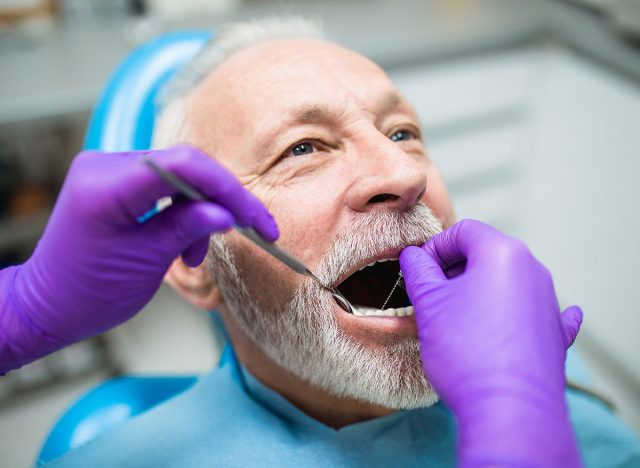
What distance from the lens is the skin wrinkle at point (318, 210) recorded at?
0.81 metres

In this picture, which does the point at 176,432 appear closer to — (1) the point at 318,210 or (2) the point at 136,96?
(1) the point at 318,210

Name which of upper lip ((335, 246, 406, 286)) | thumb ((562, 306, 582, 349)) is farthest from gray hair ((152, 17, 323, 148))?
thumb ((562, 306, 582, 349))

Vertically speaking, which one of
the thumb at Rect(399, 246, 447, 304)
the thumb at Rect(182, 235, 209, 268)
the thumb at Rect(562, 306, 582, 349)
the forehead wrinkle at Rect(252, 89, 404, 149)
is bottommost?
the thumb at Rect(562, 306, 582, 349)

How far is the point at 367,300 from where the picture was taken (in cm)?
100

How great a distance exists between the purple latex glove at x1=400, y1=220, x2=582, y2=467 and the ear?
14.9 inches

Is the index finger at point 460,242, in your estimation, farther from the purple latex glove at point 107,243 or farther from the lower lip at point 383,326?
the purple latex glove at point 107,243

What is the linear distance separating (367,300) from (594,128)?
1.24 metres

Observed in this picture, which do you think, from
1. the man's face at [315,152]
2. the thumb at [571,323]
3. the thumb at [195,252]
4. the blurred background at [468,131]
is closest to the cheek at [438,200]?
the man's face at [315,152]

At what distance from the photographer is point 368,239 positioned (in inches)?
31.4

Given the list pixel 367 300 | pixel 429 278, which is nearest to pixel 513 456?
pixel 429 278

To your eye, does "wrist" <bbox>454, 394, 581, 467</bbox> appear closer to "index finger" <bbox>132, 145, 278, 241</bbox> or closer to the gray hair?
"index finger" <bbox>132, 145, 278, 241</bbox>

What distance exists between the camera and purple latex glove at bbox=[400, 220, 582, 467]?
56cm

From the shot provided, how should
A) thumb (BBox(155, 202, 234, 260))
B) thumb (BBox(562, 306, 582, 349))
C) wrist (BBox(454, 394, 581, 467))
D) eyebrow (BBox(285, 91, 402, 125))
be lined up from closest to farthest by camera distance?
1. wrist (BBox(454, 394, 581, 467))
2. thumb (BBox(155, 202, 234, 260))
3. thumb (BBox(562, 306, 582, 349))
4. eyebrow (BBox(285, 91, 402, 125))

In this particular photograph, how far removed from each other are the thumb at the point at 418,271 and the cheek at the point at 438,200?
13cm
